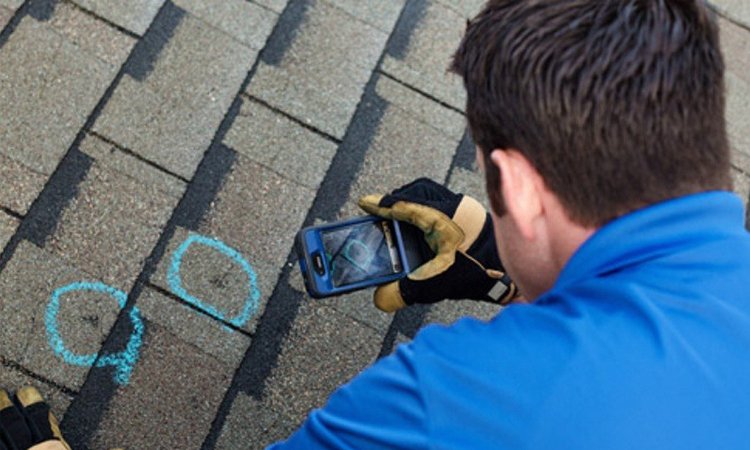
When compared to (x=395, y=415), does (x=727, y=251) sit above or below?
above

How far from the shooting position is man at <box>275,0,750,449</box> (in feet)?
3.84

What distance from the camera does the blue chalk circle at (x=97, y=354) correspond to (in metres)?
2.41

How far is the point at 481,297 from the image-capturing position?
8.13ft

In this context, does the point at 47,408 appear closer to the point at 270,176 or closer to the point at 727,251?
the point at 270,176

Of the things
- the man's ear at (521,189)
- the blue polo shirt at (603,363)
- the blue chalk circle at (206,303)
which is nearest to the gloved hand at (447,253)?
the blue chalk circle at (206,303)

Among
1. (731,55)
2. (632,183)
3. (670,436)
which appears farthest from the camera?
(731,55)

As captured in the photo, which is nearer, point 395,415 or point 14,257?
point 395,415

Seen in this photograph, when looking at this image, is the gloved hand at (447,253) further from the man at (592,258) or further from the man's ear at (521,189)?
the man's ear at (521,189)

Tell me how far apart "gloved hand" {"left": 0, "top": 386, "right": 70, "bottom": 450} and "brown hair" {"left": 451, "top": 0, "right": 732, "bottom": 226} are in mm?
1536

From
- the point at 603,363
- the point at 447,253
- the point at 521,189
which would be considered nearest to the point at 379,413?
the point at 603,363

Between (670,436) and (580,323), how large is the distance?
19cm

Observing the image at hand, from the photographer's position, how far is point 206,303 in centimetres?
258

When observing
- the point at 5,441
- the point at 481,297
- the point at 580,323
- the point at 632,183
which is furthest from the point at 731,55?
the point at 5,441

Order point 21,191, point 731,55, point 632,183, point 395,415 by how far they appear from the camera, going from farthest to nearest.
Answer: point 731,55 < point 21,191 < point 632,183 < point 395,415
